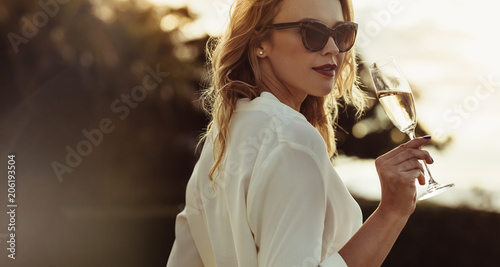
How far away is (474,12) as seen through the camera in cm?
831

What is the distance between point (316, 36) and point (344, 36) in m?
0.16

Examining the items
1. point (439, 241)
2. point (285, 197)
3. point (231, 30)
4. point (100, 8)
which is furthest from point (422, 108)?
point (285, 197)

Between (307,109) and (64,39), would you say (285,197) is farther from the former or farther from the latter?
(64,39)

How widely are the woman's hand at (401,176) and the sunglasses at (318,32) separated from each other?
1.53 feet

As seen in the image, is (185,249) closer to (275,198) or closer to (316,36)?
(275,198)

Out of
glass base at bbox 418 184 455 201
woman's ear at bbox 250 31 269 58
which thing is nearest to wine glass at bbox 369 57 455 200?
glass base at bbox 418 184 455 201

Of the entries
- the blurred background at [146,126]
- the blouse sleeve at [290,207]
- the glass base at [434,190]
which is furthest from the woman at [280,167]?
the blurred background at [146,126]

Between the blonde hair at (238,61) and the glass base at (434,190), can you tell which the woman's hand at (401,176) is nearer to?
the glass base at (434,190)

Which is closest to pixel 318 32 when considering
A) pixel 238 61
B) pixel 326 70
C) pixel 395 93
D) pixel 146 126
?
pixel 326 70

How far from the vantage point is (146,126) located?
9.08 m

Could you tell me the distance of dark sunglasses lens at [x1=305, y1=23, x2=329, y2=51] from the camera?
74.6 inches

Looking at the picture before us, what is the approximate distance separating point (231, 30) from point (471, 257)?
651 centimetres

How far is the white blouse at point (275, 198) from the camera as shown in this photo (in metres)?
1.50

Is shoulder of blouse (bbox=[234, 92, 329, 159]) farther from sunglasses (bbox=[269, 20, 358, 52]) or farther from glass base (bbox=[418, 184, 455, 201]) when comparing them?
glass base (bbox=[418, 184, 455, 201])
